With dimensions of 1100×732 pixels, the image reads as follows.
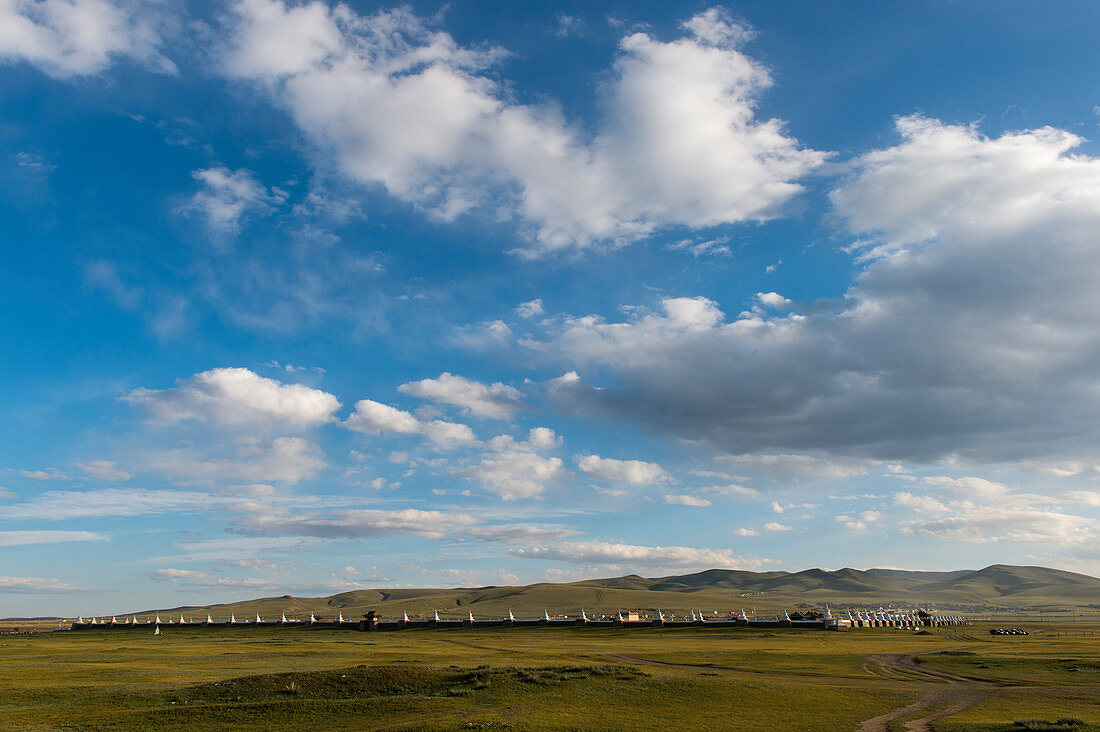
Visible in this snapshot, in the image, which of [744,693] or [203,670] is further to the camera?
[203,670]

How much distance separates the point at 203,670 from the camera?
191 feet

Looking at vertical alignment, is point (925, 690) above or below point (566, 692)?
below

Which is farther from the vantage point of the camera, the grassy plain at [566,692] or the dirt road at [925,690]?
the grassy plain at [566,692]

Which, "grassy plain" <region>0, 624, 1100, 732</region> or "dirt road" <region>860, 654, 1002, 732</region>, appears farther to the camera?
"grassy plain" <region>0, 624, 1100, 732</region>

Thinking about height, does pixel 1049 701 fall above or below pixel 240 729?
below

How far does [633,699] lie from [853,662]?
31.1 m

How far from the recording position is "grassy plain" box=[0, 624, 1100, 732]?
3469 centimetres

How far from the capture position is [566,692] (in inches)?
1682

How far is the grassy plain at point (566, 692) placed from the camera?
34.7 meters

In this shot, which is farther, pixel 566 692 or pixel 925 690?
pixel 925 690

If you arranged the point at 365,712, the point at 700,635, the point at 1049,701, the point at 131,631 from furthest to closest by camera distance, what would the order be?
1. the point at 131,631
2. the point at 700,635
3. the point at 1049,701
4. the point at 365,712

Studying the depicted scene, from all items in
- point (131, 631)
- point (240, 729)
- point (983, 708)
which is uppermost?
point (240, 729)

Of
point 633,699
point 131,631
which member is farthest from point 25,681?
point 131,631

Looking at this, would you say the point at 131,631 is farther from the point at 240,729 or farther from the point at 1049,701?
the point at 1049,701
